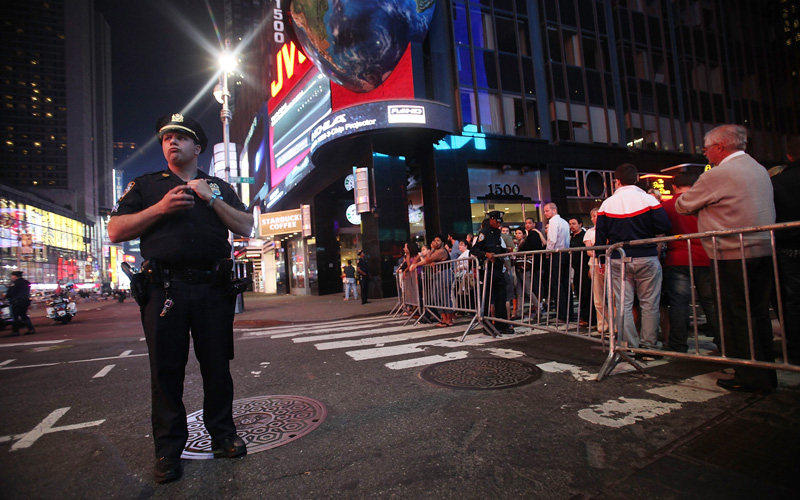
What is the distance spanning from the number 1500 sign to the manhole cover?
15832 millimetres

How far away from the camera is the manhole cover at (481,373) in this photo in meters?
3.75

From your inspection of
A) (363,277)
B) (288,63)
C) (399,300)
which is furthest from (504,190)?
(288,63)

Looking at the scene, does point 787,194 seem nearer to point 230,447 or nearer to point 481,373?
point 481,373

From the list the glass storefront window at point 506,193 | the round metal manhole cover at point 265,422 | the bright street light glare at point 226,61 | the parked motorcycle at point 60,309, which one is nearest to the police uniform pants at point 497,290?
the round metal manhole cover at point 265,422

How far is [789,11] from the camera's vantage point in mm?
30828

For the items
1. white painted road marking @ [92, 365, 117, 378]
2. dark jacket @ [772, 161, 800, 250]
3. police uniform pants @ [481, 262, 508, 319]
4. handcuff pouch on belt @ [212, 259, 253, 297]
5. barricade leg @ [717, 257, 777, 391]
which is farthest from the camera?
police uniform pants @ [481, 262, 508, 319]

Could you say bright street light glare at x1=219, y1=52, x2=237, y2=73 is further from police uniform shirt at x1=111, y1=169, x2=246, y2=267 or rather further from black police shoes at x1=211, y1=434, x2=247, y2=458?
black police shoes at x1=211, y1=434, x2=247, y2=458

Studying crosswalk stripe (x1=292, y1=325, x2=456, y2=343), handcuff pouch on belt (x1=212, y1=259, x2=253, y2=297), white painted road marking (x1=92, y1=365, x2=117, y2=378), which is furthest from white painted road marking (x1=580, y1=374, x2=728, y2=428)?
white painted road marking (x1=92, y1=365, x2=117, y2=378)

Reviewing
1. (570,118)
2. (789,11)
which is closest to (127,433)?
(570,118)

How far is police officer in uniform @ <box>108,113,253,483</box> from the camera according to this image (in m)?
2.38

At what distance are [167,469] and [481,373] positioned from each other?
2897 millimetres

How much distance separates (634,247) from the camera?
4.37 meters

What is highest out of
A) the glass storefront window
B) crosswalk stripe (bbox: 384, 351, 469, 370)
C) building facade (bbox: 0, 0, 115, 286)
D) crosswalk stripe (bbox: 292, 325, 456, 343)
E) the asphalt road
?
building facade (bbox: 0, 0, 115, 286)

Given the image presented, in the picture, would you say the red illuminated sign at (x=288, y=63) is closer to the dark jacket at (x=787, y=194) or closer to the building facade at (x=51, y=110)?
the dark jacket at (x=787, y=194)
